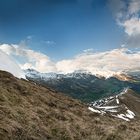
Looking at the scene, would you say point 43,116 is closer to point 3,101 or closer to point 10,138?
point 3,101

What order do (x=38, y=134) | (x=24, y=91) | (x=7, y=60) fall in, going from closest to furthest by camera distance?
1. (x=38, y=134)
2. (x=24, y=91)
3. (x=7, y=60)

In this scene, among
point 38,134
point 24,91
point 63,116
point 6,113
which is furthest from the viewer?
point 24,91

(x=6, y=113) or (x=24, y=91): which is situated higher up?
(x=24, y=91)

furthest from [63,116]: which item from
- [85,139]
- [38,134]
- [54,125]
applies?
[38,134]

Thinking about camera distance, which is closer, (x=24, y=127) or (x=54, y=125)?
(x=24, y=127)

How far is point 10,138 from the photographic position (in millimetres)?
25969

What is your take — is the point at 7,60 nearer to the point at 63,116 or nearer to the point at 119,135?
the point at 63,116

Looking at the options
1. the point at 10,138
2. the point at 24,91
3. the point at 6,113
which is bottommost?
the point at 10,138

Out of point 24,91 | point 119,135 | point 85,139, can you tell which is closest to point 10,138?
point 85,139

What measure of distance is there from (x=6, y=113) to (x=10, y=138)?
7.59 meters

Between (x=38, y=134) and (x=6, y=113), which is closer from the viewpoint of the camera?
(x=38, y=134)

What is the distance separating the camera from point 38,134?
30.0 metres

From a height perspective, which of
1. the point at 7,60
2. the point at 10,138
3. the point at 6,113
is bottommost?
the point at 10,138

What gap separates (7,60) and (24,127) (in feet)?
205
